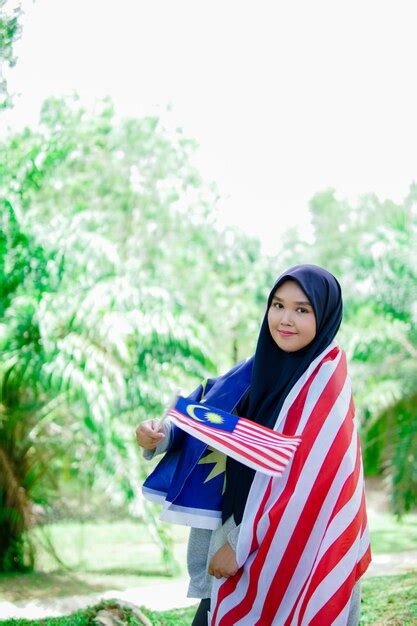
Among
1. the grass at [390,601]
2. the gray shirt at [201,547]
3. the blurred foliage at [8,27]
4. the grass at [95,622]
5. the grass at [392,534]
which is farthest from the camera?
the grass at [392,534]

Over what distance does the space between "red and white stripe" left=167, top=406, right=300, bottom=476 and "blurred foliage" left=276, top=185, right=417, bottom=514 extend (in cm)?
632

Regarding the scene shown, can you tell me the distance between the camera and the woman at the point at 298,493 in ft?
7.16

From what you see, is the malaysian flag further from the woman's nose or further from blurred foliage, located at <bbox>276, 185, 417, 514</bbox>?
blurred foliage, located at <bbox>276, 185, 417, 514</bbox>

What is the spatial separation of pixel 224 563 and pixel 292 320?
69 cm

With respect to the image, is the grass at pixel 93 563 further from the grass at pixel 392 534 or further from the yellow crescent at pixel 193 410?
the yellow crescent at pixel 193 410

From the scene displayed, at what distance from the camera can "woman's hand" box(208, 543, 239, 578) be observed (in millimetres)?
2238

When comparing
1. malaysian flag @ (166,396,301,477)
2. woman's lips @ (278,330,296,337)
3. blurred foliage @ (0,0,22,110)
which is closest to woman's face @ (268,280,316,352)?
woman's lips @ (278,330,296,337)

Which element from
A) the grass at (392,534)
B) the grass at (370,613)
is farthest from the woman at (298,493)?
the grass at (392,534)

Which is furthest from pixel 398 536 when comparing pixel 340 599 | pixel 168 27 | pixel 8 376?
pixel 168 27

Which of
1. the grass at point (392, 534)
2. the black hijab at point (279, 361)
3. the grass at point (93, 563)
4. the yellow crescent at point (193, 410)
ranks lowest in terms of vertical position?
the grass at point (93, 563)

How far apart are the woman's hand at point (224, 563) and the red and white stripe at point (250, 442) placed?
297mm

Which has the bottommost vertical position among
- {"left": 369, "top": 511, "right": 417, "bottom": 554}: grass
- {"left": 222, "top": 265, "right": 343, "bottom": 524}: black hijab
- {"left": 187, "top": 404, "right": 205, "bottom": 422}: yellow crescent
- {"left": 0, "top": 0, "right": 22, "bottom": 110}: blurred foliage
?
{"left": 369, "top": 511, "right": 417, "bottom": 554}: grass

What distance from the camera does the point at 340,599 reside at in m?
2.17

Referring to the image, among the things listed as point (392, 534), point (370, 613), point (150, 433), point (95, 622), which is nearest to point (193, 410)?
point (150, 433)
